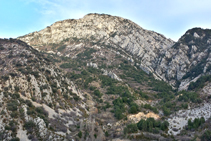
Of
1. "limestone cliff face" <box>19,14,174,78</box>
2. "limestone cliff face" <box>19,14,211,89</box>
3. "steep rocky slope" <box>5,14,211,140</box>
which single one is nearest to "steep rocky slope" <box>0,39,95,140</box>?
"steep rocky slope" <box>5,14,211,140</box>

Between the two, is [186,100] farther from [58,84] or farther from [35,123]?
[35,123]

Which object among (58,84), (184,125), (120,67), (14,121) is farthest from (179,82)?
(14,121)

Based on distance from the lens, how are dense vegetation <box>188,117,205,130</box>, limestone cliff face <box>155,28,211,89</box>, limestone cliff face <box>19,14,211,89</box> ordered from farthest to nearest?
limestone cliff face <box>19,14,211,89</box> < limestone cliff face <box>155,28,211,89</box> < dense vegetation <box>188,117,205,130</box>

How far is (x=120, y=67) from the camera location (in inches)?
4149

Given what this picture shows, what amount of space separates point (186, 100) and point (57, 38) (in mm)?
111819

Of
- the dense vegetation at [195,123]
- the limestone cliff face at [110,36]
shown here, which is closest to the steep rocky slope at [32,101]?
the dense vegetation at [195,123]

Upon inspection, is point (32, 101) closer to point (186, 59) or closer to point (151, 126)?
point (151, 126)

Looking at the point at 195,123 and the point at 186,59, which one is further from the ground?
the point at 186,59

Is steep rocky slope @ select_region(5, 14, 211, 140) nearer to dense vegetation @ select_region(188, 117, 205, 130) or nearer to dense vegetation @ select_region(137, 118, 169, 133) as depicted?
dense vegetation @ select_region(137, 118, 169, 133)

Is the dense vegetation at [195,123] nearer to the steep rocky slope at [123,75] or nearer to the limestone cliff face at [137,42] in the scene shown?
the steep rocky slope at [123,75]

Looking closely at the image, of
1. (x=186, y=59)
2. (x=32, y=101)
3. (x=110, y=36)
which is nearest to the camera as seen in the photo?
(x=32, y=101)

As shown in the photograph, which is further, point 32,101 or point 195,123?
point 195,123

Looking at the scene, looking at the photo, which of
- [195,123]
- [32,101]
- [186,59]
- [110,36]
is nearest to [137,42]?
[110,36]

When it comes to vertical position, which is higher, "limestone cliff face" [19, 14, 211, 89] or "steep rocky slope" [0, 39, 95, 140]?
"limestone cliff face" [19, 14, 211, 89]
